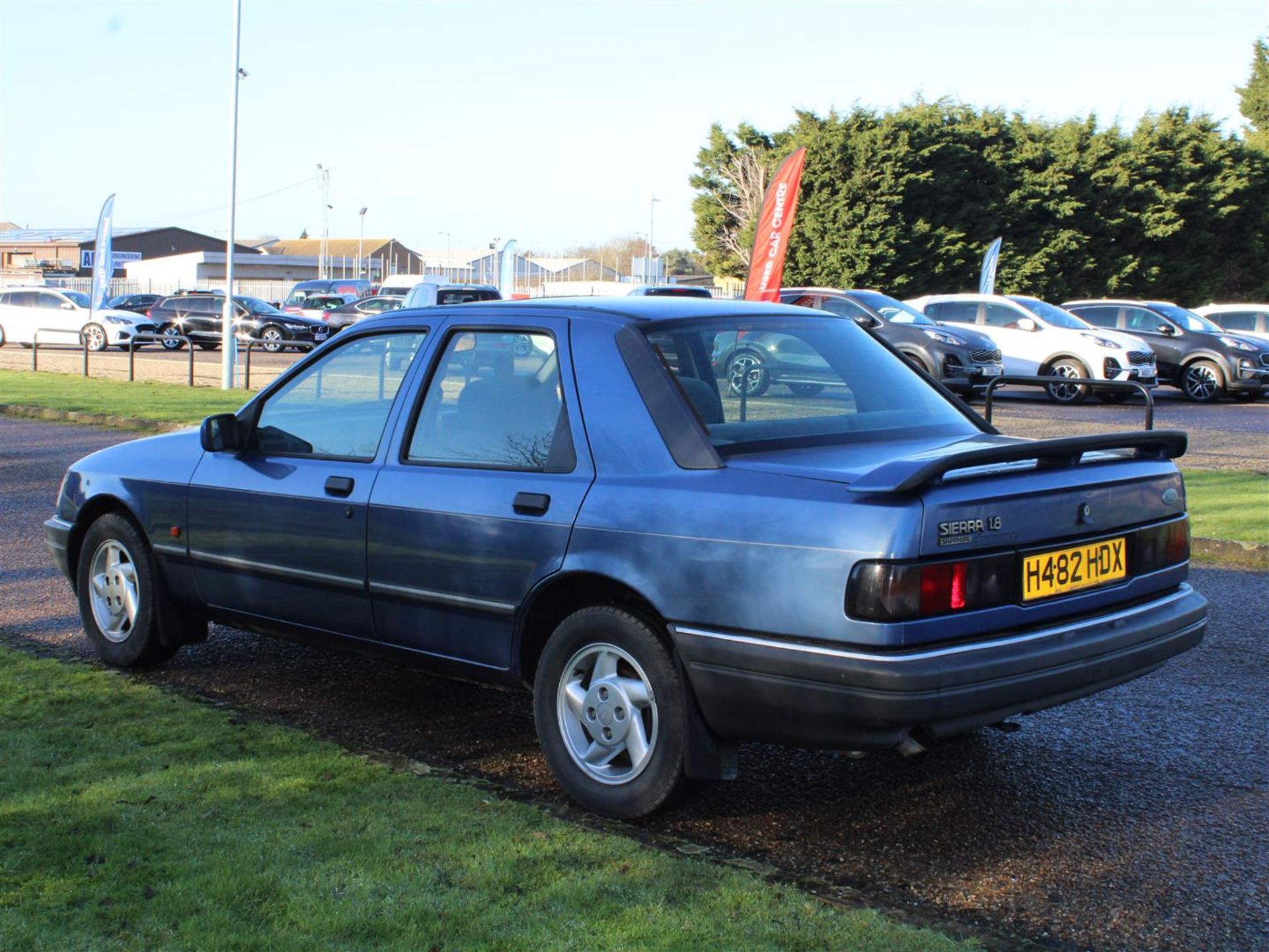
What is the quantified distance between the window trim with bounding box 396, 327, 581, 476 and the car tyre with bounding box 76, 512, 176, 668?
162 centimetres

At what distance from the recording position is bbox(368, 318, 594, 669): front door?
441cm

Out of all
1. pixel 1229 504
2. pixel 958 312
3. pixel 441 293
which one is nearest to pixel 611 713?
pixel 1229 504

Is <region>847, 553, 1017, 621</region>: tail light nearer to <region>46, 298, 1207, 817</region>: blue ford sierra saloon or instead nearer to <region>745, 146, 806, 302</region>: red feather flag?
<region>46, 298, 1207, 817</region>: blue ford sierra saloon

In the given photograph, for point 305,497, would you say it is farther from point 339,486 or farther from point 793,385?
point 793,385

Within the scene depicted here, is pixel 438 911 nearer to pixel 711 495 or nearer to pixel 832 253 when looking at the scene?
pixel 711 495

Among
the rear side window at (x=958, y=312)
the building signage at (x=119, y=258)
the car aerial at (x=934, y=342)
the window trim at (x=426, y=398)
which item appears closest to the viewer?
the window trim at (x=426, y=398)

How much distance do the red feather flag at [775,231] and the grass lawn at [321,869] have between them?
16822 mm

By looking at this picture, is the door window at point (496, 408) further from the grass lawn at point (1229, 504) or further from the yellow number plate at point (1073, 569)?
the grass lawn at point (1229, 504)

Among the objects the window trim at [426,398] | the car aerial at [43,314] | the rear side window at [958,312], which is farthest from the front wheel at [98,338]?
the window trim at [426,398]

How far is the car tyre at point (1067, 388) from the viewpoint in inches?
868

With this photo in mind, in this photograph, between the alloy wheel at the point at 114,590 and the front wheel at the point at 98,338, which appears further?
the front wheel at the point at 98,338

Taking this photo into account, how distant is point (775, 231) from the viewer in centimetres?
2141

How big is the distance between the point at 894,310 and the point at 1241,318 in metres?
9.10

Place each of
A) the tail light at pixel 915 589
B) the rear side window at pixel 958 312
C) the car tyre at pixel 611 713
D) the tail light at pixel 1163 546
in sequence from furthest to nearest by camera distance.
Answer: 1. the rear side window at pixel 958 312
2. the tail light at pixel 1163 546
3. the car tyre at pixel 611 713
4. the tail light at pixel 915 589
